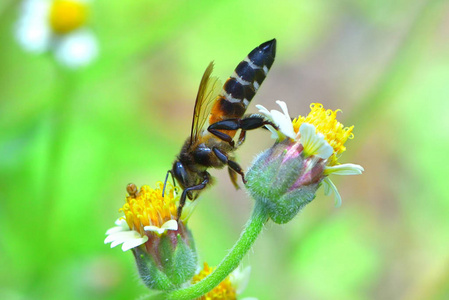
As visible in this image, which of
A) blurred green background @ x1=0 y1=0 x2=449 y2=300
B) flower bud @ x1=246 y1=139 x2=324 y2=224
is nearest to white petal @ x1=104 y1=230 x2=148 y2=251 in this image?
flower bud @ x1=246 y1=139 x2=324 y2=224

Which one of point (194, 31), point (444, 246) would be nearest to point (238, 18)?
point (194, 31)

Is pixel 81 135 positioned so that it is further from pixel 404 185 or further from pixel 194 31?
pixel 404 185

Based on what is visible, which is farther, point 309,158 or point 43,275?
point 43,275

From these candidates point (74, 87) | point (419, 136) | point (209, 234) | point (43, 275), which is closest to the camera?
point (43, 275)

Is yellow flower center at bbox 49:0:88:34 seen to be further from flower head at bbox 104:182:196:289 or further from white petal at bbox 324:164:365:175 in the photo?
white petal at bbox 324:164:365:175

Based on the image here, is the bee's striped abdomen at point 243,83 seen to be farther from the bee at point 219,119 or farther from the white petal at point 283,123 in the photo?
the white petal at point 283,123

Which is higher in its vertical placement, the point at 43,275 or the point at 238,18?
the point at 238,18

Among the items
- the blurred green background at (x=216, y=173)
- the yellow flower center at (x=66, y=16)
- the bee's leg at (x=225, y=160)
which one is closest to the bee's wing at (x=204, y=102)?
the bee's leg at (x=225, y=160)
